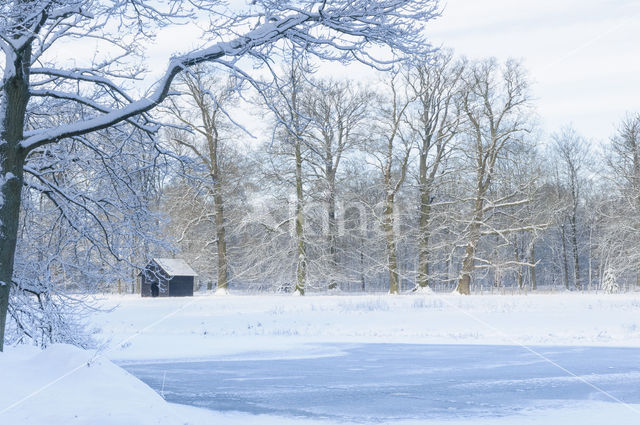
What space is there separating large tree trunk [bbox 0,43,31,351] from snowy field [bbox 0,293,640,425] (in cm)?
99

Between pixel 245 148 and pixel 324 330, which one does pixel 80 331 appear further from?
pixel 245 148

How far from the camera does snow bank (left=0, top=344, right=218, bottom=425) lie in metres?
5.90

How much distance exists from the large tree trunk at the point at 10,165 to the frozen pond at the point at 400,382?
2.81m

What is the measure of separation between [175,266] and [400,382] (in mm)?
32943

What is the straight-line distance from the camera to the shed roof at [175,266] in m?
41.1

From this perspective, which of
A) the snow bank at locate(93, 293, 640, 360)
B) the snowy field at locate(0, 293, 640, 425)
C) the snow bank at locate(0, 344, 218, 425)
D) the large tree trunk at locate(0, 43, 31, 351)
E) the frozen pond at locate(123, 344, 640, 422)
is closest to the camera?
the snow bank at locate(0, 344, 218, 425)

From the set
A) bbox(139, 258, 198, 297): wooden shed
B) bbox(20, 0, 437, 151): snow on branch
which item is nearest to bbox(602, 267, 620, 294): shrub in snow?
bbox(139, 258, 198, 297): wooden shed

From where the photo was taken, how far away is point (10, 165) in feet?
25.5

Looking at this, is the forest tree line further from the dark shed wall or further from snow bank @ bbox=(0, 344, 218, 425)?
snow bank @ bbox=(0, 344, 218, 425)

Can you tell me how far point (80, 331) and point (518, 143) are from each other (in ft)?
102

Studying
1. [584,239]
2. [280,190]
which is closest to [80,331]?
[280,190]

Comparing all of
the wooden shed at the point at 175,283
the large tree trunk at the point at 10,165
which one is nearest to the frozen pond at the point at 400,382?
the large tree trunk at the point at 10,165

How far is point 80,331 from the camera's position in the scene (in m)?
10.6

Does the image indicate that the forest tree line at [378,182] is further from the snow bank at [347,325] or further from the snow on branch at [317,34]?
the snow on branch at [317,34]
